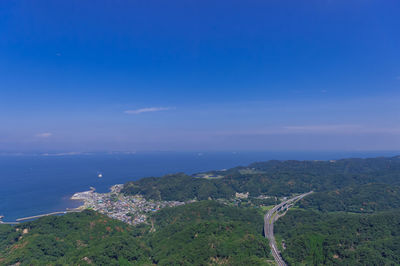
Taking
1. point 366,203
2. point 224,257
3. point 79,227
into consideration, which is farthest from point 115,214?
point 366,203

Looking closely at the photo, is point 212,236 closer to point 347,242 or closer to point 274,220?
point 347,242

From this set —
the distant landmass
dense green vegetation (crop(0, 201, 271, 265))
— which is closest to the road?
the distant landmass

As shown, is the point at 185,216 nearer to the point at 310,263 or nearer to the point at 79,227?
the point at 79,227

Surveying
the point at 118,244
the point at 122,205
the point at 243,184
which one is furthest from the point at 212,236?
the point at 243,184

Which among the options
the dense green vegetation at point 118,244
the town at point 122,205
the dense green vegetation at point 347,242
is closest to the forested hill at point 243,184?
the town at point 122,205

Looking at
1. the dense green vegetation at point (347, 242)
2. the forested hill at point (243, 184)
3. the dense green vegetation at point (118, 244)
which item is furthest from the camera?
the forested hill at point (243, 184)

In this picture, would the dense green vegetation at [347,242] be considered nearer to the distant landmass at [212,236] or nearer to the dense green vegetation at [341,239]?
the dense green vegetation at [341,239]

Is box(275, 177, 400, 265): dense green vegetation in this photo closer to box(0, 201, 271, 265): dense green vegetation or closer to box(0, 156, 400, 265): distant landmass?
box(0, 156, 400, 265): distant landmass
